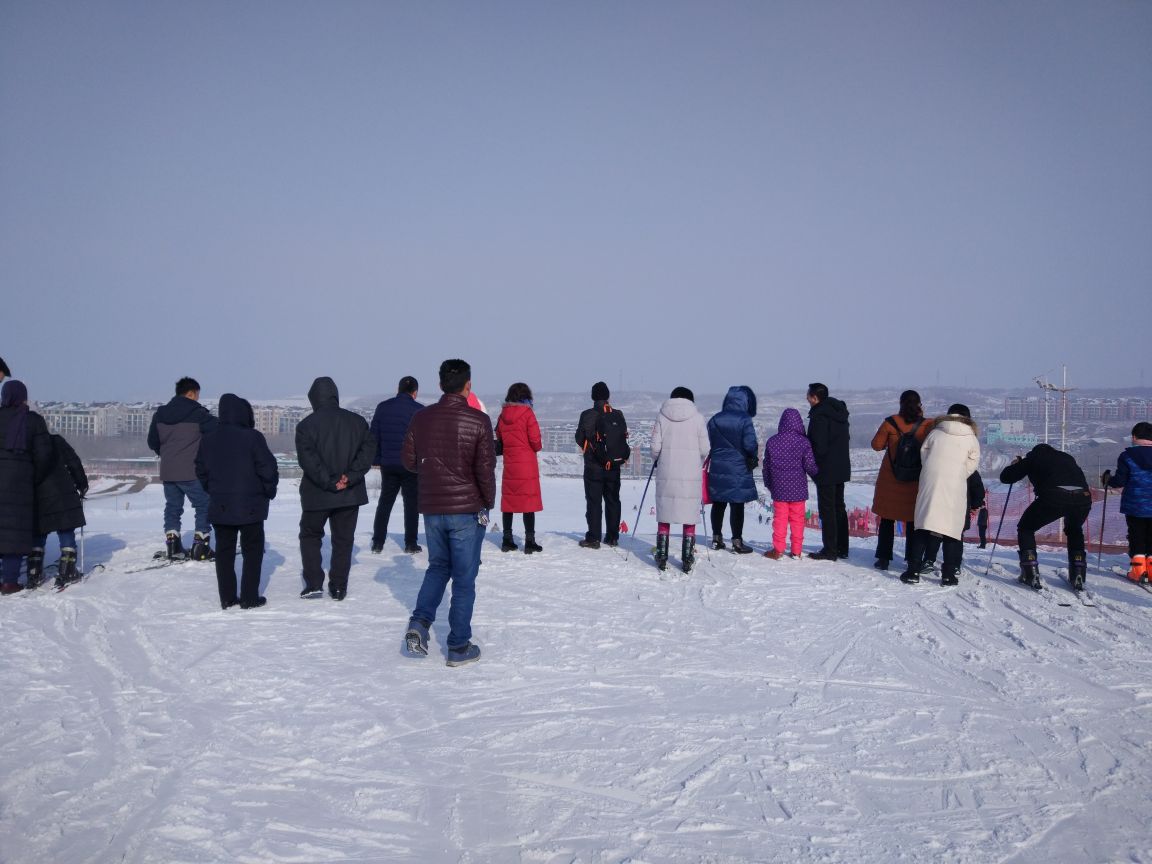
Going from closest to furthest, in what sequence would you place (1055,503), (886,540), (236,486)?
1. (236,486)
2. (1055,503)
3. (886,540)

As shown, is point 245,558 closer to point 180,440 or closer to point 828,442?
point 180,440

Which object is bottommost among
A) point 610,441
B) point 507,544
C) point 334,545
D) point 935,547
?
point 507,544

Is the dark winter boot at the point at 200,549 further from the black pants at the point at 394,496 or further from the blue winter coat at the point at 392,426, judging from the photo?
the blue winter coat at the point at 392,426

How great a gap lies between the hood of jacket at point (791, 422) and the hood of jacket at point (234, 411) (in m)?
5.83

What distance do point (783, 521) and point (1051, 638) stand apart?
3.38 metres

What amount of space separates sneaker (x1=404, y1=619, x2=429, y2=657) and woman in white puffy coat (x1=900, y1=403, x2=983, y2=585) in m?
5.34

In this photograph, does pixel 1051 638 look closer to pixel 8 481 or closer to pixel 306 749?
pixel 306 749

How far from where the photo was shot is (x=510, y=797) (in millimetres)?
3291

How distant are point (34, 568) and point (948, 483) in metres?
9.22

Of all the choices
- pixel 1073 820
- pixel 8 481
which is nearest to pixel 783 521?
pixel 1073 820

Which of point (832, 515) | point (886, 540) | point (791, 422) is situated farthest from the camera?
point (832, 515)

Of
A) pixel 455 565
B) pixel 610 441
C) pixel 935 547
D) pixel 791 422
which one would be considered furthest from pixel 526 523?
pixel 935 547

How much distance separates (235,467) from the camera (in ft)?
21.1

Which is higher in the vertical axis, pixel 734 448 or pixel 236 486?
pixel 734 448
